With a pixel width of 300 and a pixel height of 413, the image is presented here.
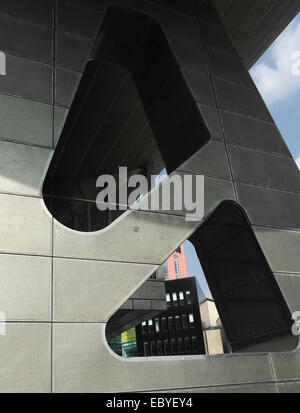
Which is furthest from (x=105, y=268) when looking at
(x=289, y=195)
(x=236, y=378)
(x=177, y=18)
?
(x=177, y=18)

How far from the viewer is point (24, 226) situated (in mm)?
8617

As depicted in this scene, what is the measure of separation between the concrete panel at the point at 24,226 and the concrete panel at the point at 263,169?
5.52 meters

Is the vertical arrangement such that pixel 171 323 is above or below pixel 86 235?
below

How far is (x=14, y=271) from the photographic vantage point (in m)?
8.16

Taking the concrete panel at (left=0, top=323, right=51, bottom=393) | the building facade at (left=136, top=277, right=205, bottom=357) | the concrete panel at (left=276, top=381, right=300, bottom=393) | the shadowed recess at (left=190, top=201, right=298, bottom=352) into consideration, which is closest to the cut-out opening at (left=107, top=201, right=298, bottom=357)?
the shadowed recess at (left=190, top=201, right=298, bottom=352)

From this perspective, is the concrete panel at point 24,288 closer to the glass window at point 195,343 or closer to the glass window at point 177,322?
the glass window at point 195,343

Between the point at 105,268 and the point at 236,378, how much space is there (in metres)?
3.67

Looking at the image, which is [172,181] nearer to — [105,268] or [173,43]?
[105,268]

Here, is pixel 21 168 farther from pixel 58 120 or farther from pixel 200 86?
pixel 200 86

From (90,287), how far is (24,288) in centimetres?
136

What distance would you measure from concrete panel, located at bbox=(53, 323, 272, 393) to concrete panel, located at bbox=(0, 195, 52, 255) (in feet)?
5.65

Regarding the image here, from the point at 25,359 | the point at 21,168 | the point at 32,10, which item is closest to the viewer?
the point at 25,359

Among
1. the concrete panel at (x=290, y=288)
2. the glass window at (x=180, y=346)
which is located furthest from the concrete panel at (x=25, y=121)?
the glass window at (x=180, y=346)

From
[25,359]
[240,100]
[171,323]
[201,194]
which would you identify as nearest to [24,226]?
[25,359]
